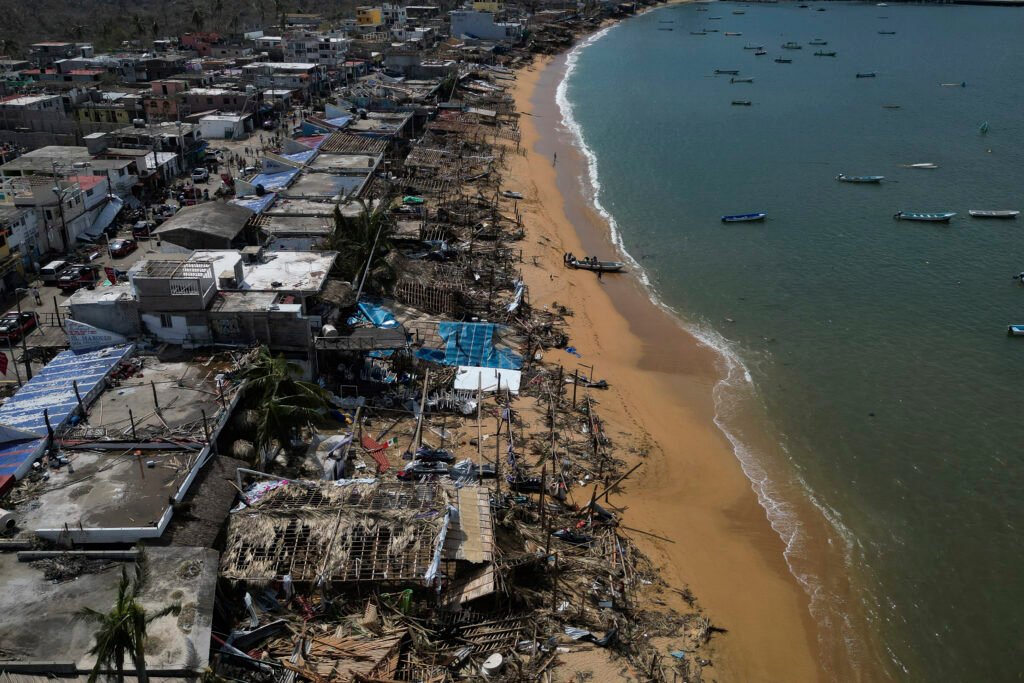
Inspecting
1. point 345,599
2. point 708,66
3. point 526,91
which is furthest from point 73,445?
point 708,66

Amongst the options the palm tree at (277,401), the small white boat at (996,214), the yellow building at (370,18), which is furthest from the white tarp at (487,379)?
the yellow building at (370,18)

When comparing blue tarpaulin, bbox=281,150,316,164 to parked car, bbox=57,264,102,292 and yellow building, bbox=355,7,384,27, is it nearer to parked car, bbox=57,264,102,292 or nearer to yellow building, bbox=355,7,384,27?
parked car, bbox=57,264,102,292

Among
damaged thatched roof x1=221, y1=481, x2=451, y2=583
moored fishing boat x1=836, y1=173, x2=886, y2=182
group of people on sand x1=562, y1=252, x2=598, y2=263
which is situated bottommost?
moored fishing boat x1=836, y1=173, x2=886, y2=182

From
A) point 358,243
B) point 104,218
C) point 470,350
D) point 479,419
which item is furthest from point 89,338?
point 104,218

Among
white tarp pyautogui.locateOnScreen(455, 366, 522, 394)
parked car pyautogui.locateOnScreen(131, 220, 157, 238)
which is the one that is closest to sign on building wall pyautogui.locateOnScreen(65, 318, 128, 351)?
white tarp pyautogui.locateOnScreen(455, 366, 522, 394)

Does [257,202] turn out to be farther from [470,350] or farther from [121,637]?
[121,637]

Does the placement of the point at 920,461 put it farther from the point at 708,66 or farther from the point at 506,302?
the point at 708,66
